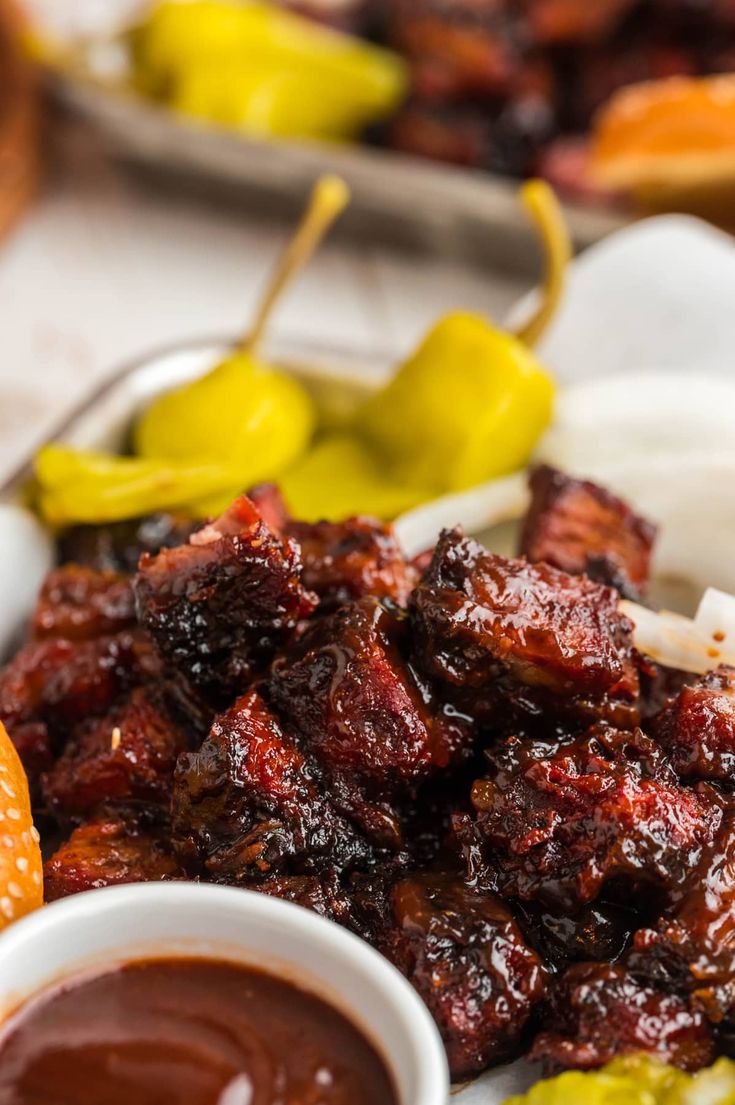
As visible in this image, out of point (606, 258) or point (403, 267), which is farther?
point (403, 267)

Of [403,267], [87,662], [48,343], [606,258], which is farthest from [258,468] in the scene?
[403,267]

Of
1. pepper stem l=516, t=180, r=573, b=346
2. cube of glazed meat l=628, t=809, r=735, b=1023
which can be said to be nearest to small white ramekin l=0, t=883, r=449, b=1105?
cube of glazed meat l=628, t=809, r=735, b=1023

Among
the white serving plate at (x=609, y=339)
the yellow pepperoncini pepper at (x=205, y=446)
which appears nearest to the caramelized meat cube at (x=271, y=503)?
the yellow pepperoncini pepper at (x=205, y=446)

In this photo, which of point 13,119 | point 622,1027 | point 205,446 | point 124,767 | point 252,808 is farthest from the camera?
point 13,119

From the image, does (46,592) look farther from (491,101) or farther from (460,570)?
(491,101)

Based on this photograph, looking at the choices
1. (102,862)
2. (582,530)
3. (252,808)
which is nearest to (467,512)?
(582,530)

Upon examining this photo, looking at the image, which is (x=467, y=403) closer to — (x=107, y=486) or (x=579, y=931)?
(x=107, y=486)

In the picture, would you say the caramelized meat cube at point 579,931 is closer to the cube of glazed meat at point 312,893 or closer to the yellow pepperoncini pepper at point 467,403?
the cube of glazed meat at point 312,893
